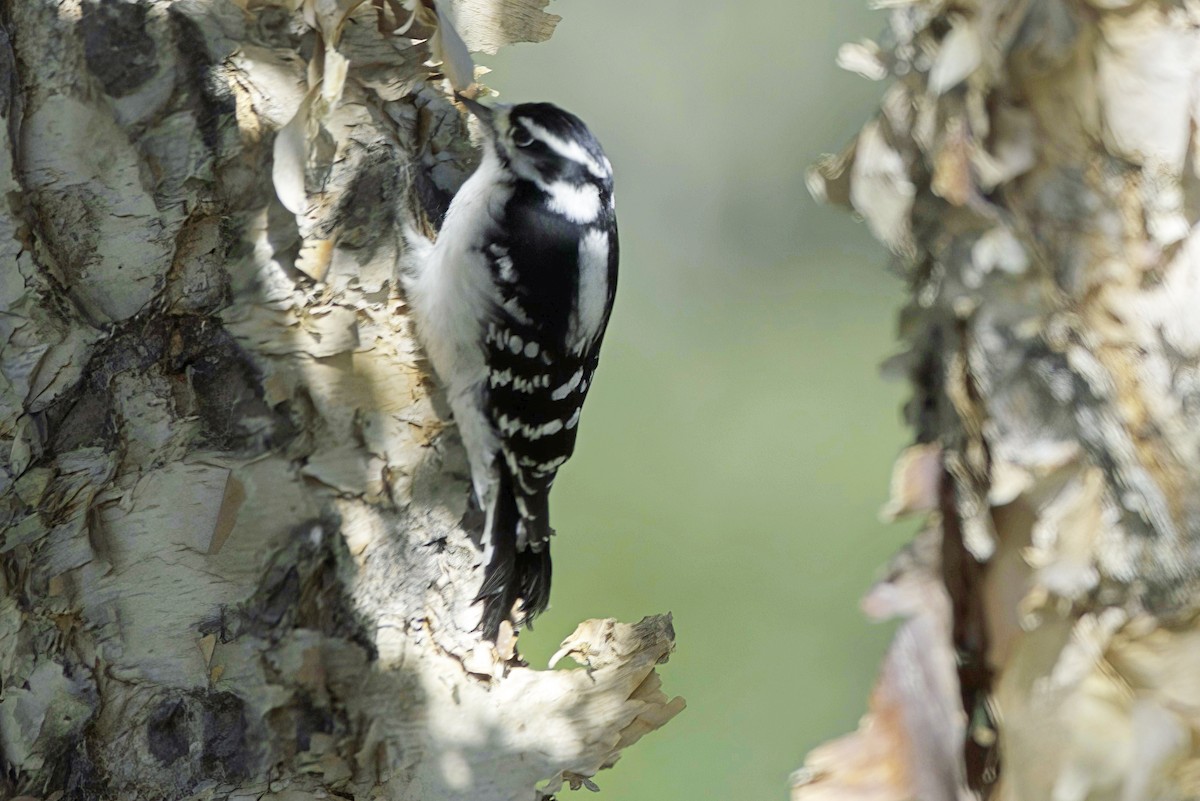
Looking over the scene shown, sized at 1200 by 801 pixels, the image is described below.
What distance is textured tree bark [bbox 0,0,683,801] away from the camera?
148 cm

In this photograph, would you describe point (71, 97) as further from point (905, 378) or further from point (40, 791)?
point (905, 378)

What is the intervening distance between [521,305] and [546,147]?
33cm

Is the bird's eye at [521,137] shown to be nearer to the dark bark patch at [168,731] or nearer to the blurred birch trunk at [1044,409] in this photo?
the blurred birch trunk at [1044,409]

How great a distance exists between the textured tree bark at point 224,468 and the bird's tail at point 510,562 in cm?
6

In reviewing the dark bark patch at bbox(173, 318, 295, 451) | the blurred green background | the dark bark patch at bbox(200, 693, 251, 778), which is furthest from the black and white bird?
the blurred green background

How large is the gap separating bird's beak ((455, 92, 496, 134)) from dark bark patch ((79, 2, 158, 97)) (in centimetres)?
57

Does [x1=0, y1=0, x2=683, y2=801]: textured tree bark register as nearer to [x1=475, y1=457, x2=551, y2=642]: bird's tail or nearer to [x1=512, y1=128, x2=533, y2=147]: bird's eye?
[x1=475, y1=457, x2=551, y2=642]: bird's tail

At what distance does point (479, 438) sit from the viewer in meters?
Answer: 1.86

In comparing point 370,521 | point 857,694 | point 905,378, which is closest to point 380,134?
point 370,521

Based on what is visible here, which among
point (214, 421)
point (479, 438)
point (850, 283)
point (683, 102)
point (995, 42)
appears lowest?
point (850, 283)

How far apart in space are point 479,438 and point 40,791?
0.84 meters

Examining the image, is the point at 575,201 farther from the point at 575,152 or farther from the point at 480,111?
the point at 480,111

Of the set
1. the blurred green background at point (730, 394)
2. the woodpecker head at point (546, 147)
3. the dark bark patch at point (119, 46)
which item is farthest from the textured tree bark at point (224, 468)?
the blurred green background at point (730, 394)

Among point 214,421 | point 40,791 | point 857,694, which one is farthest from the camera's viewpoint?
point 857,694
